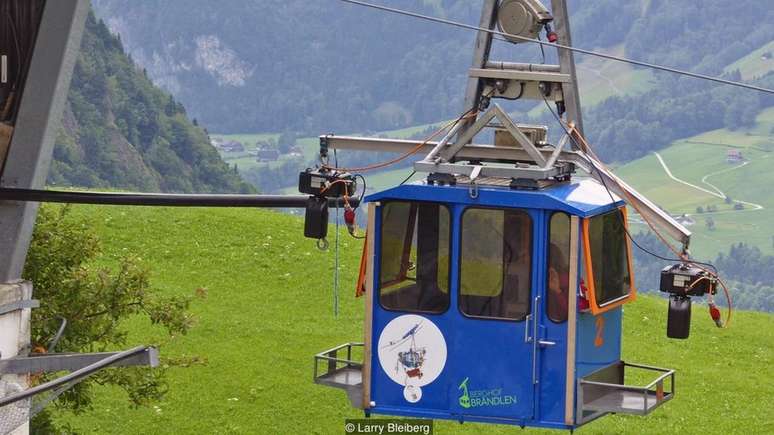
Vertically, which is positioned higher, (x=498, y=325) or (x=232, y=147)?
(x=232, y=147)

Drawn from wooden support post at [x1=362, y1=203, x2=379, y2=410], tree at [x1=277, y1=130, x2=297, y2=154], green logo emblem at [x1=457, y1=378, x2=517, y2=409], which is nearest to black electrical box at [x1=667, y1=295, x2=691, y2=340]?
green logo emblem at [x1=457, y1=378, x2=517, y2=409]

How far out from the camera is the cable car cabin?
13617 mm

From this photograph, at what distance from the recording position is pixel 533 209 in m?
13.6

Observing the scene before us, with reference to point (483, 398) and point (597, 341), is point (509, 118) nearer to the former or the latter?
point (597, 341)

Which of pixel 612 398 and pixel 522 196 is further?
pixel 612 398

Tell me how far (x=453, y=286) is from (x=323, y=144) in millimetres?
1982

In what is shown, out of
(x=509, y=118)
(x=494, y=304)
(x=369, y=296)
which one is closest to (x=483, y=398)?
(x=494, y=304)

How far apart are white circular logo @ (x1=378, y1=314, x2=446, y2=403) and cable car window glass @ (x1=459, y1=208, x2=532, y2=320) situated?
0.40 meters

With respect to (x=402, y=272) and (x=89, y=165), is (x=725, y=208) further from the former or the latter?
(x=402, y=272)

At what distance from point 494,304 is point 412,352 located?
0.85 m

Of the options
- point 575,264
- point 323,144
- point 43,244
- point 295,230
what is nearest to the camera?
point 575,264

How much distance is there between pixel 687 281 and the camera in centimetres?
1310

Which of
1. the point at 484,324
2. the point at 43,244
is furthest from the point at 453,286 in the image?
the point at 43,244

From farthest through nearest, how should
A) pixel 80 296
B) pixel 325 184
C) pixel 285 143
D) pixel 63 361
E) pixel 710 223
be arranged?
pixel 285 143 < pixel 710 223 < pixel 80 296 < pixel 325 184 < pixel 63 361
